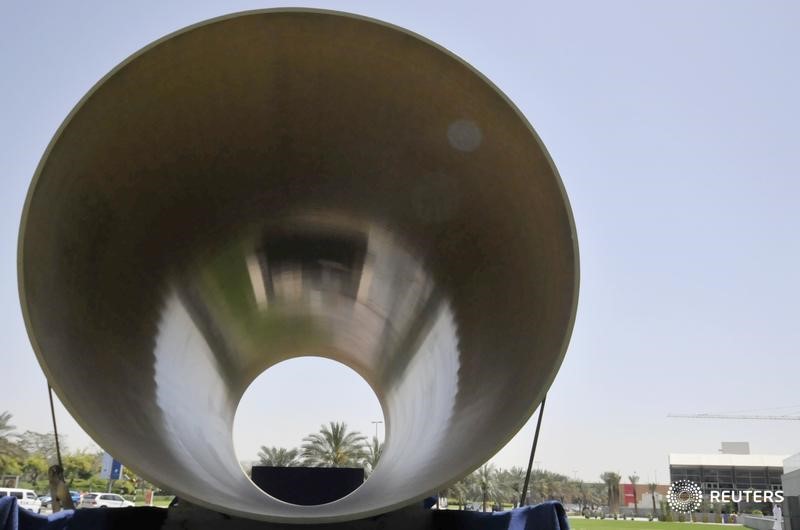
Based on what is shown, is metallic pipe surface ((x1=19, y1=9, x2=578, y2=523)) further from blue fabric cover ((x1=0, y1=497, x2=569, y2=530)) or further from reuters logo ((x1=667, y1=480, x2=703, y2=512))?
reuters logo ((x1=667, y1=480, x2=703, y2=512))

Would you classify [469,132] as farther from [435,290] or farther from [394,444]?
[394,444]

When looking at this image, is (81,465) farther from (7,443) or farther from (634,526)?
(634,526)

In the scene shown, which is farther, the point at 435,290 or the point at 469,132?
the point at 435,290

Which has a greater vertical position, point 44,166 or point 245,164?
point 245,164

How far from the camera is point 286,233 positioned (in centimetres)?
490

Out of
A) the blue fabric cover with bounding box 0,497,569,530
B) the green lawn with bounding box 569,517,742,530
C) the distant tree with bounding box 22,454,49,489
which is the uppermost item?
the blue fabric cover with bounding box 0,497,569,530

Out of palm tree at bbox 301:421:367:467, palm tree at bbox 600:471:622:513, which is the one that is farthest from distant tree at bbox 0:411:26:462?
palm tree at bbox 600:471:622:513

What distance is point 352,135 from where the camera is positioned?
13.2 ft

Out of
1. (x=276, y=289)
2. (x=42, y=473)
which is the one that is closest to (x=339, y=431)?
(x=276, y=289)

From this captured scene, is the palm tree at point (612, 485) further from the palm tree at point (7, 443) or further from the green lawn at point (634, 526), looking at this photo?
the palm tree at point (7, 443)

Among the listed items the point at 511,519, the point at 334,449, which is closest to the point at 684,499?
the point at 334,449

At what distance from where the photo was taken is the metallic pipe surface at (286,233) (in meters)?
3.08

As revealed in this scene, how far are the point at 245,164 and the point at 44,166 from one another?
57.2 inches

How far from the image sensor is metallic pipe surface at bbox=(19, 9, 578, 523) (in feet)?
10.1
